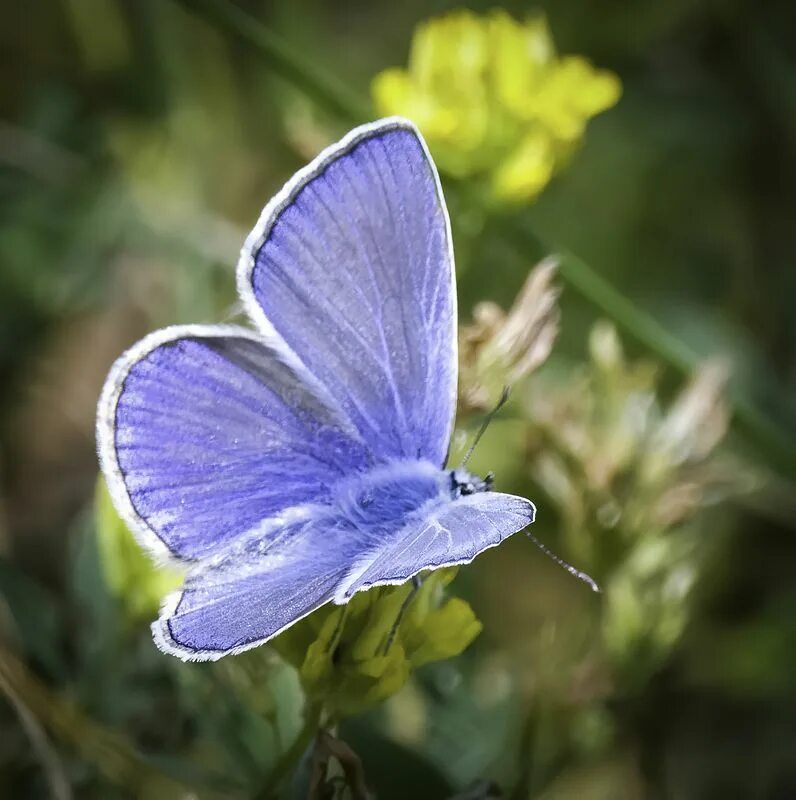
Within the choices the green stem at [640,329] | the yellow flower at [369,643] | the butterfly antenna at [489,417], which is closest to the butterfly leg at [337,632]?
the yellow flower at [369,643]

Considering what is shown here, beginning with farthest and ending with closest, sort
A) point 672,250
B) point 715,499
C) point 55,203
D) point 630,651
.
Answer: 1. point 672,250
2. point 55,203
3. point 715,499
4. point 630,651

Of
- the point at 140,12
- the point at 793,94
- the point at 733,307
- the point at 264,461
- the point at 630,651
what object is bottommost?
the point at 630,651

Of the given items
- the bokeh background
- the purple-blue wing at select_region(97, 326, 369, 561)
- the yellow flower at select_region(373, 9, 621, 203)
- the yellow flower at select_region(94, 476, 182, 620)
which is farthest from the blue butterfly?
the yellow flower at select_region(373, 9, 621, 203)

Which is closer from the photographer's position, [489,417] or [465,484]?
[465,484]

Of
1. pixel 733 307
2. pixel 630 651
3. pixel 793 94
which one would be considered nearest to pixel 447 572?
pixel 630 651

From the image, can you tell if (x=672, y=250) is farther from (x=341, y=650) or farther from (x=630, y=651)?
(x=341, y=650)

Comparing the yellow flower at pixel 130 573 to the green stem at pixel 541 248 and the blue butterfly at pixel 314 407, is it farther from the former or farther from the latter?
the green stem at pixel 541 248

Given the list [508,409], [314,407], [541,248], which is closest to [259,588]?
[314,407]

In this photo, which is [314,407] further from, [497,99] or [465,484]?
[497,99]
